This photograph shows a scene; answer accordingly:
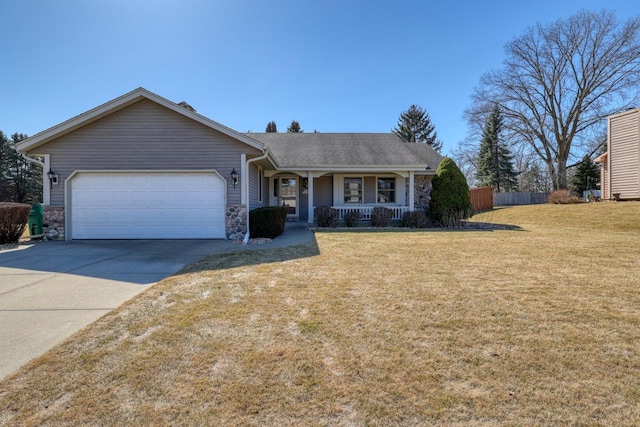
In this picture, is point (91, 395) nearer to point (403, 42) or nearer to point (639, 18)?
point (403, 42)

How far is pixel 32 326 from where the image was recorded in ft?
10.4

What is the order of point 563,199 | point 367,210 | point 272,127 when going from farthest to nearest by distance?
point 272,127, point 563,199, point 367,210

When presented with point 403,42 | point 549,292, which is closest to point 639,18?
point 403,42

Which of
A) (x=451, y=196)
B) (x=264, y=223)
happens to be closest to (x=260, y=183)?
(x=264, y=223)

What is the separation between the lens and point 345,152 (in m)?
14.8

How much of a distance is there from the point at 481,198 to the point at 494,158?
13.3 m

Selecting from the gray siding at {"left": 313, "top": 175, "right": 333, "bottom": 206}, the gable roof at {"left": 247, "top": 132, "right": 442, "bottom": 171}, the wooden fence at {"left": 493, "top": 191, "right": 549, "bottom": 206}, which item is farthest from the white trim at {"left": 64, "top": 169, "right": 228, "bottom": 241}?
the wooden fence at {"left": 493, "top": 191, "right": 549, "bottom": 206}

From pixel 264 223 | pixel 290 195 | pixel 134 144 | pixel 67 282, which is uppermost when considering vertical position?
pixel 134 144

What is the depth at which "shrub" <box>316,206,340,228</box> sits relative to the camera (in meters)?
12.6

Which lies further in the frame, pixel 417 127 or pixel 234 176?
pixel 417 127

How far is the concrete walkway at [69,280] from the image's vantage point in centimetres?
297

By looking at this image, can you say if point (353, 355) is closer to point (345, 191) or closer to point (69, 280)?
point (69, 280)

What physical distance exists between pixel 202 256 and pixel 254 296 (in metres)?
3.43

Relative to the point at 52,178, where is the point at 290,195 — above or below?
below
